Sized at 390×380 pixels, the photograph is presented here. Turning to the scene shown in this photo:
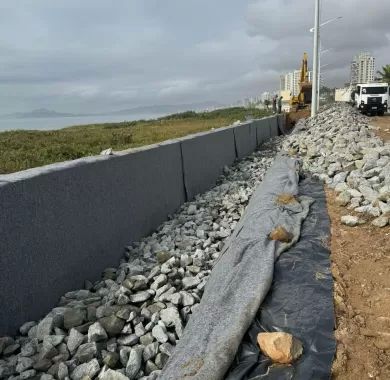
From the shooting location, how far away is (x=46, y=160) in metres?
11.0

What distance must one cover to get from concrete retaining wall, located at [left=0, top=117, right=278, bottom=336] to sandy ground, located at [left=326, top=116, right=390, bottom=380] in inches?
103

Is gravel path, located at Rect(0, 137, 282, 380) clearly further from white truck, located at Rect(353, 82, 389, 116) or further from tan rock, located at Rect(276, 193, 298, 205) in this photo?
white truck, located at Rect(353, 82, 389, 116)

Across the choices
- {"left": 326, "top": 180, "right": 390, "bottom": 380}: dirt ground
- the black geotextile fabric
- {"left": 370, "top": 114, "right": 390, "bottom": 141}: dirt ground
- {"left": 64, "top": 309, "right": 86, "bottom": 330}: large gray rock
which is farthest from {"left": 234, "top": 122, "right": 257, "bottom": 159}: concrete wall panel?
{"left": 64, "top": 309, "right": 86, "bottom": 330}: large gray rock

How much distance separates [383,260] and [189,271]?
7.22 ft

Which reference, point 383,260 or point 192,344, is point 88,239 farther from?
point 383,260

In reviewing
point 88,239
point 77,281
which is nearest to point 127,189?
point 88,239

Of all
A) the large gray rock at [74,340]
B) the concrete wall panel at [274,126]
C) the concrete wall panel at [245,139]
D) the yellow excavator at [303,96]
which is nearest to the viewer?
the large gray rock at [74,340]

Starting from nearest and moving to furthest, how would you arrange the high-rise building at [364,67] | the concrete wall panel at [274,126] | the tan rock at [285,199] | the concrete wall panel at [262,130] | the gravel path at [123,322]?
the gravel path at [123,322]
the tan rock at [285,199]
the concrete wall panel at [262,130]
the concrete wall panel at [274,126]
the high-rise building at [364,67]

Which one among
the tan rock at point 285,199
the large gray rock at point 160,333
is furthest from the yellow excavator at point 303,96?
the large gray rock at point 160,333

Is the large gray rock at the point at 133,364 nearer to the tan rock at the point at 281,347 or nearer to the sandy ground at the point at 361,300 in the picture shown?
the tan rock at the point at 281,347

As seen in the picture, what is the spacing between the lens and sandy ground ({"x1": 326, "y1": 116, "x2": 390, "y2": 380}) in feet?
9.72

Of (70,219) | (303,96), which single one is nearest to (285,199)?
(70,219)

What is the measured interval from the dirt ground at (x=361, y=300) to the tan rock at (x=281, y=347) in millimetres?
284

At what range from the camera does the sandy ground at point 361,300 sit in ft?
9.72
